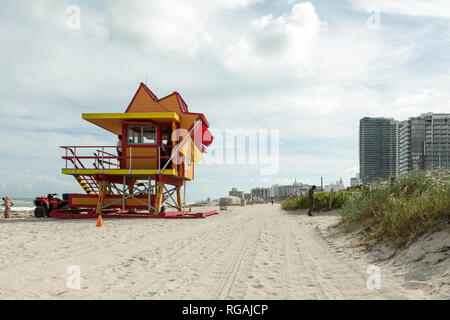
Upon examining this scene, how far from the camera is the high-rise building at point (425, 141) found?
19.9m

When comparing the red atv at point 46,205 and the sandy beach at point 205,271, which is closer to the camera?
the sandy beach at point 205,271

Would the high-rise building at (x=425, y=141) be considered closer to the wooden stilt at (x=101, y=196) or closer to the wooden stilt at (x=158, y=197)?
the wooden stilt at (x=158, y=197)

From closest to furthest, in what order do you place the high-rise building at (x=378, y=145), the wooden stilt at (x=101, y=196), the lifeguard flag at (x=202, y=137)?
the wooden stilt at (x=101, y=196) → the lifeguard flag at (x=202, y=137) → the high-rise building at (x=378, y=145)

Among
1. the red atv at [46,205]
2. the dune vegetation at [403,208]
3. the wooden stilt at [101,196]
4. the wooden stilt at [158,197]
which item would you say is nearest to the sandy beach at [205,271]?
the dune vegetation at [403,208]

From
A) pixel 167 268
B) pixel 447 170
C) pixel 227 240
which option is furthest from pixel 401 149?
pixel 167 268

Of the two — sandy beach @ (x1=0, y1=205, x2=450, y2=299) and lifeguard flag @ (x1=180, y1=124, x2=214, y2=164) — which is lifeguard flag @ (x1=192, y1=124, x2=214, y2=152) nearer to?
lifeguard flag @ (x1=180, y1=124, x2=214, y2=164)

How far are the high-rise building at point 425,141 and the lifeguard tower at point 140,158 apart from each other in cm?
1160

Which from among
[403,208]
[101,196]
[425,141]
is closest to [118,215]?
[101,196]

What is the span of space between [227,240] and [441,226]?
5.01 m

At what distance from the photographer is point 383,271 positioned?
5.34 metres

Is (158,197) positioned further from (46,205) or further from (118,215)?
(46,205)

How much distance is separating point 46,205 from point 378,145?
36.9 metres

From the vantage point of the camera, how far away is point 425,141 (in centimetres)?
2533

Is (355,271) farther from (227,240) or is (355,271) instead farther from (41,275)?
(41,275)
